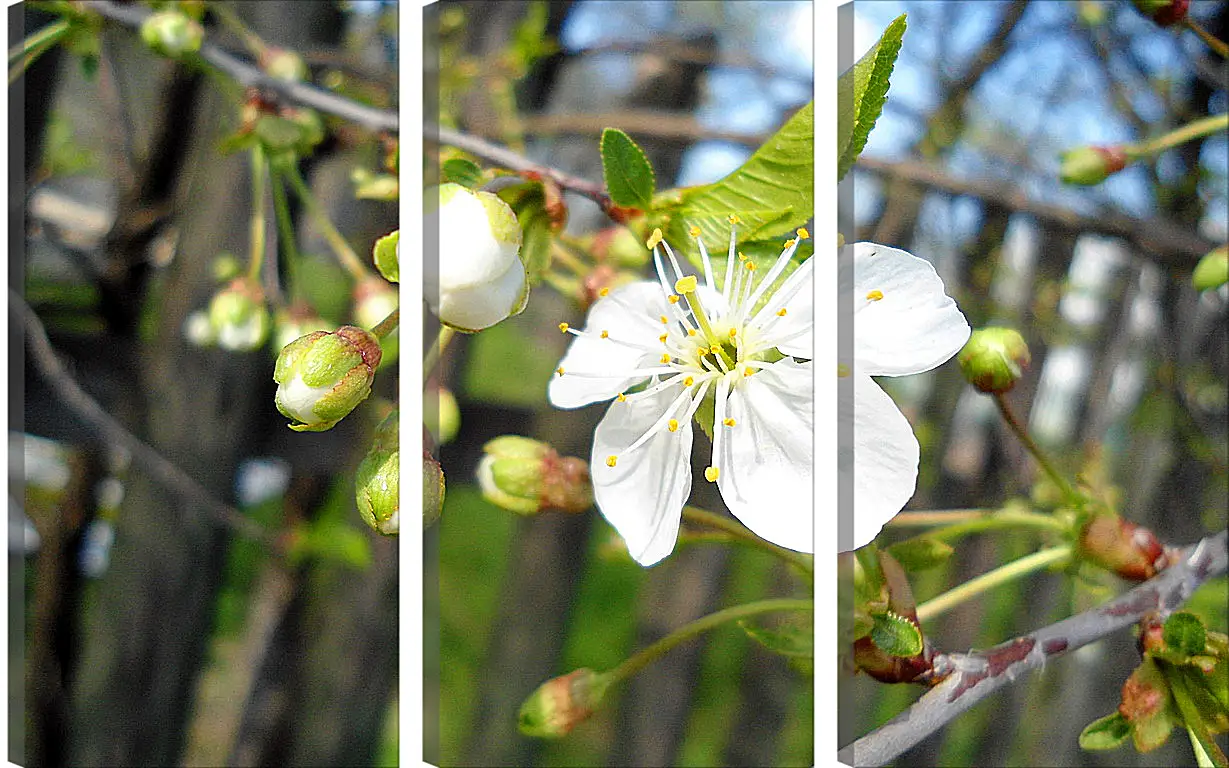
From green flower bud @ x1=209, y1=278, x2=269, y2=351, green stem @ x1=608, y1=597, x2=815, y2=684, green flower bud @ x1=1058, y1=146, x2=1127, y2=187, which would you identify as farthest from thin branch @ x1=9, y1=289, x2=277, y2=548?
green flower bud @ x1=1058, y1=146, x2=1127, y2=187

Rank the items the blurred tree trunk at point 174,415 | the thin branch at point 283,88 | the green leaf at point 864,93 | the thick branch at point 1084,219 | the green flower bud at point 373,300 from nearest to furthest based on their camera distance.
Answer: the green leaf at point 864,93
the thin branch at point 283,88
the green flower bud at point 373,300
the thick branch at point 1084,219
the blurred tree trunk at point 174,415

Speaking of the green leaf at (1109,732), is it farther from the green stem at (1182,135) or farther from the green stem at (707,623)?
the green stem at (1182,135)

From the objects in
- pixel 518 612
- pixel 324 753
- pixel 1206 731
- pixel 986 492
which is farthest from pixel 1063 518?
pixel 518 612

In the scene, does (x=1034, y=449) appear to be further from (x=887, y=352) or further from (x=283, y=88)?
(x=283, y=88)

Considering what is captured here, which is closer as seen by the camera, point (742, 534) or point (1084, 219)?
point (742, 534)

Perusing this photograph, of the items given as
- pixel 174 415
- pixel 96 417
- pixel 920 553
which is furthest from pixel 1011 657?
pixel 174 415

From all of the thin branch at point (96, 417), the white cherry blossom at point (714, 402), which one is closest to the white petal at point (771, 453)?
the white cherry blossom at point (714, 402)
